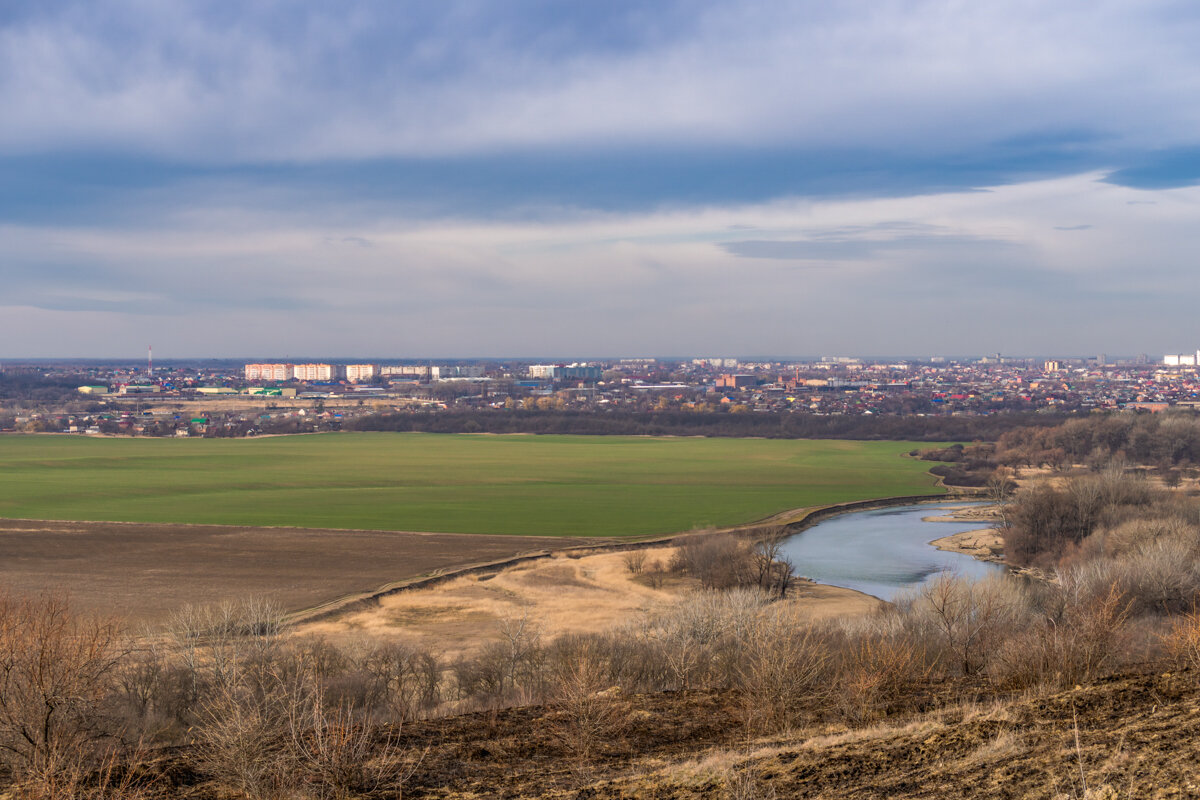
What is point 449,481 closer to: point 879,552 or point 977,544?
point 879,552

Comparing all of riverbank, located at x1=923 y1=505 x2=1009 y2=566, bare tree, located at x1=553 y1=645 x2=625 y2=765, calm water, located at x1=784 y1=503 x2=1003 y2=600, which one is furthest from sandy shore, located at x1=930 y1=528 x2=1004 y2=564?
bare tree, located at x1=553 y1=645 x2=625 y2=765

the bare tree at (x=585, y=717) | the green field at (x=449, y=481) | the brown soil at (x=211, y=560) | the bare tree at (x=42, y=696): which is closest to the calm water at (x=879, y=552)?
the green field at (x=449, y=481)

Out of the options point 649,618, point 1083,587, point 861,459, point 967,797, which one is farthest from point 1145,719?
point 861,459

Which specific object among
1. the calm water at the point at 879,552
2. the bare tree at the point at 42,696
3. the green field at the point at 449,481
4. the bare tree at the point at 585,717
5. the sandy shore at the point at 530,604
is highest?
the bare tree at the point at 42,696

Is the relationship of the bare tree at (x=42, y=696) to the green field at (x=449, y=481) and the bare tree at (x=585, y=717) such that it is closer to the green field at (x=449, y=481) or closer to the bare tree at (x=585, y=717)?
the bare tree at (x=585, y=717)

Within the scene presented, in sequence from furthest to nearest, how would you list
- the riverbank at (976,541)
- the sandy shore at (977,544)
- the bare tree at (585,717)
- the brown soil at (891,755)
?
the riverbank at (976,541), the sandy shore at (977,544), the bare tree at (585,717), the brown soil at (891,755)

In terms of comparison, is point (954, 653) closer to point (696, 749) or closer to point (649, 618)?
point (696, 749)
